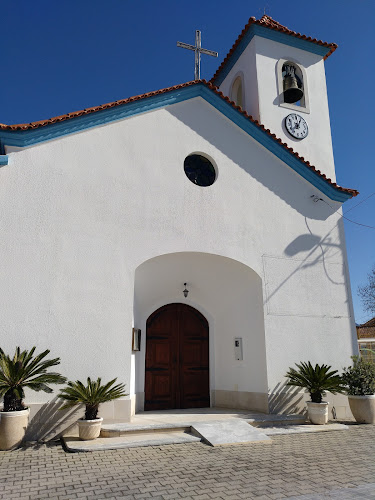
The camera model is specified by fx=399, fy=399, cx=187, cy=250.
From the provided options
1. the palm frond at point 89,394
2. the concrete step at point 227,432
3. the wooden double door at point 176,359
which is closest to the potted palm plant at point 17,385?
the palm frond at point 89,394

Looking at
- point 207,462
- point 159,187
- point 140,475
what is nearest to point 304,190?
point 159,187

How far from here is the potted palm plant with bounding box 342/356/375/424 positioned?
9.47m

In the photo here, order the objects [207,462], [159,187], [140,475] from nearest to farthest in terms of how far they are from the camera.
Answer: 1. [140,475]
2. [207,462]
3. [159,187]

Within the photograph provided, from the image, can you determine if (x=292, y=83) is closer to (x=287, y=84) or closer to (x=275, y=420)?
(x=287, y=84)

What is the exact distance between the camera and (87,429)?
735 cm

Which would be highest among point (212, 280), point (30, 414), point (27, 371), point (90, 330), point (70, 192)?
point (70, 192)

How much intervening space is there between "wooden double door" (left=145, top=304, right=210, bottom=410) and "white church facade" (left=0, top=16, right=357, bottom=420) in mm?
39

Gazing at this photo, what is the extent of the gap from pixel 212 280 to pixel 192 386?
3.11 m

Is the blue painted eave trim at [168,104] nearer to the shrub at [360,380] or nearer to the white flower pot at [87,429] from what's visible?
the shrub at [360,380]

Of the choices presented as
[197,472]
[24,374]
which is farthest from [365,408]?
[24,374]

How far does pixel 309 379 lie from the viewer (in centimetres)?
944

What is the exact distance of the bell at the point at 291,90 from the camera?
529 inches

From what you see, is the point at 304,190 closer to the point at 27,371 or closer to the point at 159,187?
the point at 159,187

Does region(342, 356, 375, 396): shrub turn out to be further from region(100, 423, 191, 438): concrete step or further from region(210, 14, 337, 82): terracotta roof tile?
region(210, 14, 337, 82): terracotta roof tile
